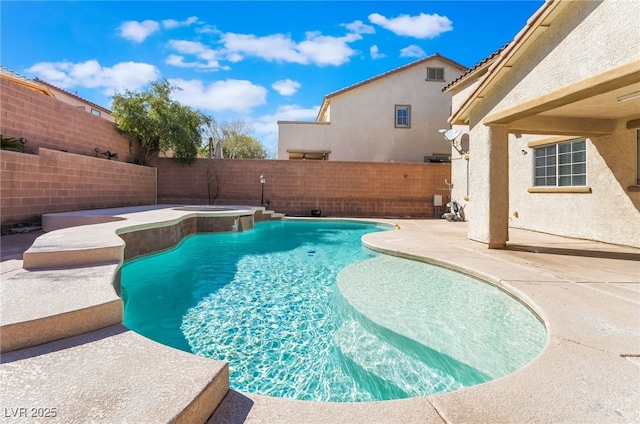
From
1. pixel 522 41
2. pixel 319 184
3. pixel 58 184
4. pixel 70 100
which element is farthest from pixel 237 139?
pixel 522 41

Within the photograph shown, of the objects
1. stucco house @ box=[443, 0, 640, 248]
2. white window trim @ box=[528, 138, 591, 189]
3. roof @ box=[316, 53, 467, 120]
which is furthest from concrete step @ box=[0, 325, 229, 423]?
roof @ box=[316, 53, 467, 120]

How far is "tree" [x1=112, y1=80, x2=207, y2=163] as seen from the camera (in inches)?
556

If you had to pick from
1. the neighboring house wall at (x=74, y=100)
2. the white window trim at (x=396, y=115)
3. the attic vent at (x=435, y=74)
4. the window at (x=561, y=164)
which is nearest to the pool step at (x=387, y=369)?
the window at (x=561, y=164)

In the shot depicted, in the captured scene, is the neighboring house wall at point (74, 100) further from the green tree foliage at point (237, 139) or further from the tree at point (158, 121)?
the green tree foliage at point (237, 139)

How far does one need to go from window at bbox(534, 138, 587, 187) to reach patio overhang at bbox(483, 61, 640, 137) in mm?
1006

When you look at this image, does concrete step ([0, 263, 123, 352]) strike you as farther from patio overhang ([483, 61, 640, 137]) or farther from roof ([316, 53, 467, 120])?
roof ([316, 53, 467, 120])

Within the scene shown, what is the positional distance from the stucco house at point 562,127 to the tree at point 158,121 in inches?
502

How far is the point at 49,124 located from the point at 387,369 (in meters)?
12.5

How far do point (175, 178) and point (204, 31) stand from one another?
23.8 ft

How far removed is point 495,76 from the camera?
633 centimetres

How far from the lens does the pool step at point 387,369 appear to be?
2.57 metres

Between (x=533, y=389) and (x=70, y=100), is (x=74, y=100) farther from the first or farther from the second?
(x=533, y=389)

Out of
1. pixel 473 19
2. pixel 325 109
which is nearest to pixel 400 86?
pixel 325 109

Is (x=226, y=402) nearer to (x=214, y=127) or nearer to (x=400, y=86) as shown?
(x=400, y=86)
